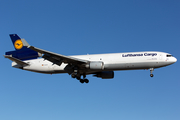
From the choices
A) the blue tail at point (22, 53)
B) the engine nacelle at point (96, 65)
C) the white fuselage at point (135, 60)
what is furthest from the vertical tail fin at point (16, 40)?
the white fuselage at point (135, 60)

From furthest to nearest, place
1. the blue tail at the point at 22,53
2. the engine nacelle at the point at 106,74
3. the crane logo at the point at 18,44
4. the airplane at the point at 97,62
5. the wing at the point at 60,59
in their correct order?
the engine nacelle at the point at 106,74, the crane logo at the point at 18,44, the blue tail at the point at 22,53, the airplane at the point at 97,62, the wing at the point at 60,59

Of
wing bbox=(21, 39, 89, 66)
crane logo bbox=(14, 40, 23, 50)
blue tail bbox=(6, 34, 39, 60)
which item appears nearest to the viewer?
wing bbox=(21, 39, 89, 66)

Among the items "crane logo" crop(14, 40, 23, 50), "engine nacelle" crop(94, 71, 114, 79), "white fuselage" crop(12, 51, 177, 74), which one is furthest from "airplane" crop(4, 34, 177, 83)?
"engine nacelle" crop(94, 71, 114, 79)

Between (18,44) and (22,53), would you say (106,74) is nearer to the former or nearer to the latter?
(22,53)

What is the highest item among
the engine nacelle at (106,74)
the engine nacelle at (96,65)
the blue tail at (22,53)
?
the blue tail at (22,53)

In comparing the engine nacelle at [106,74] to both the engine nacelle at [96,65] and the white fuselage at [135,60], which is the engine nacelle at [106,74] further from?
the engine nacelle at [96,65]

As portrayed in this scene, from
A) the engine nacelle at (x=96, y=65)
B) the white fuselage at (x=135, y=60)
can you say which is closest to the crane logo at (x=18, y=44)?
the engine nacelle at (x=96, y=65)

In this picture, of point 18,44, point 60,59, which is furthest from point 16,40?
point 60,59

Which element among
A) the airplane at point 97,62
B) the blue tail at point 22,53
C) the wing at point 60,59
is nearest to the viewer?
the wing at point 60,59

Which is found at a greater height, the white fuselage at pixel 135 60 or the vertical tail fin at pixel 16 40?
the vertical tail fin at pixel 16 40

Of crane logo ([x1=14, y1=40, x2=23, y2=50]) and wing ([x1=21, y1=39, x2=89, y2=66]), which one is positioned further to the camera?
crane logo ([x1=14, y1=40, x2=23, y2=50])

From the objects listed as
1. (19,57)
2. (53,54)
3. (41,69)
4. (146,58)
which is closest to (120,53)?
(146,58)

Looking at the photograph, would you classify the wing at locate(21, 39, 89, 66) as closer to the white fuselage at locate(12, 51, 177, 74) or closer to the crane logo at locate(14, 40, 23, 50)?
the white fuselage at locate(12, 51, 177, 74)

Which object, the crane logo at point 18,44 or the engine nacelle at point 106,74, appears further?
the engine nacelle at point 106,74
